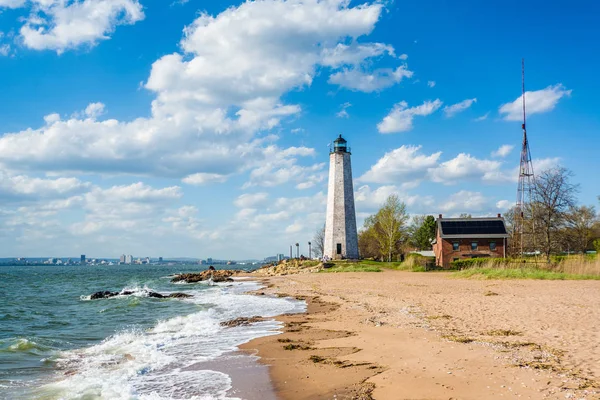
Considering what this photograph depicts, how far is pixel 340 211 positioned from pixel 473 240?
15.7 metres

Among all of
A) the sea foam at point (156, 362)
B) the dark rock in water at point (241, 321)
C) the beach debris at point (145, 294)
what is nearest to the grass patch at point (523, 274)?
the sea foam at point (156, 362)

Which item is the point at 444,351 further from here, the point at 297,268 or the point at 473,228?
the point at 297,268

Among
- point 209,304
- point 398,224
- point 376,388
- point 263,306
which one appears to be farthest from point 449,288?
point 398,224

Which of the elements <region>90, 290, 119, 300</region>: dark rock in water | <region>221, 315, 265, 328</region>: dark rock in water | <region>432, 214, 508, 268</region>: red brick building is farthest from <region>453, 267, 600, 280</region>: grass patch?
<region>90, 290, 119, 300</region>: dark rock in water

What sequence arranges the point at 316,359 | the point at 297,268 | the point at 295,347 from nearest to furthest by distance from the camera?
the point at 316,359, the point at 295,347, the point at 297,268

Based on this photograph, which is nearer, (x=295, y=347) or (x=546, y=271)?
(x=295, y=347)

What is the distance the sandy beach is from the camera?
766cm

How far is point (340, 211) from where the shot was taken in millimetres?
57000

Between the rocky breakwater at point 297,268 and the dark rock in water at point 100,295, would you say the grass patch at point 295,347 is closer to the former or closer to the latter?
the dark rock in water at point 100,295

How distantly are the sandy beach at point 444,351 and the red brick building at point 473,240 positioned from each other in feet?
108

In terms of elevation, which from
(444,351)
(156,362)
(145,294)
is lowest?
(145,294)

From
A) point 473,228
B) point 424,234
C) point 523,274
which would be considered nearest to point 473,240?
point 473,228

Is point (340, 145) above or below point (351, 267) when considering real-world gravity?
above

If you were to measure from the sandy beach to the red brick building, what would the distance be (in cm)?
3298
